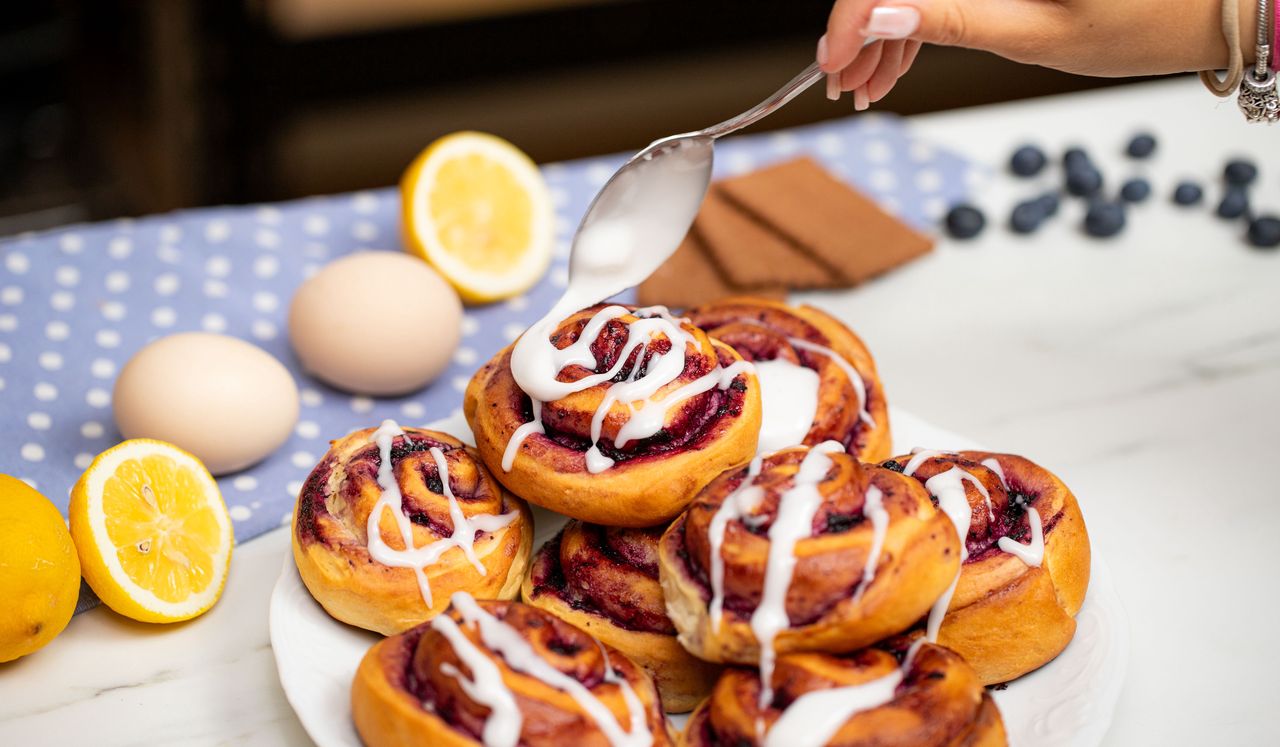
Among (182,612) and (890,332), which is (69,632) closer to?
(182,612)

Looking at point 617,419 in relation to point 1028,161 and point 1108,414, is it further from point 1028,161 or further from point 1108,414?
point 1028,161

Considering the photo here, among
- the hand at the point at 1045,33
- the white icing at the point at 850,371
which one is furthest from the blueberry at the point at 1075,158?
the white icing at the point at 850,371

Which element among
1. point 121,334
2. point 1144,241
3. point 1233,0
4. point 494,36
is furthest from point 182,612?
point 494,36

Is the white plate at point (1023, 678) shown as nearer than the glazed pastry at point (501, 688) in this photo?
No

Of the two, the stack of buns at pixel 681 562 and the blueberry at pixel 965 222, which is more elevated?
the stack of buns at pixel 681 562

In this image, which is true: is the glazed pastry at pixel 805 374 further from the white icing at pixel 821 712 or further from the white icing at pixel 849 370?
the white icing at pixel 821 712
